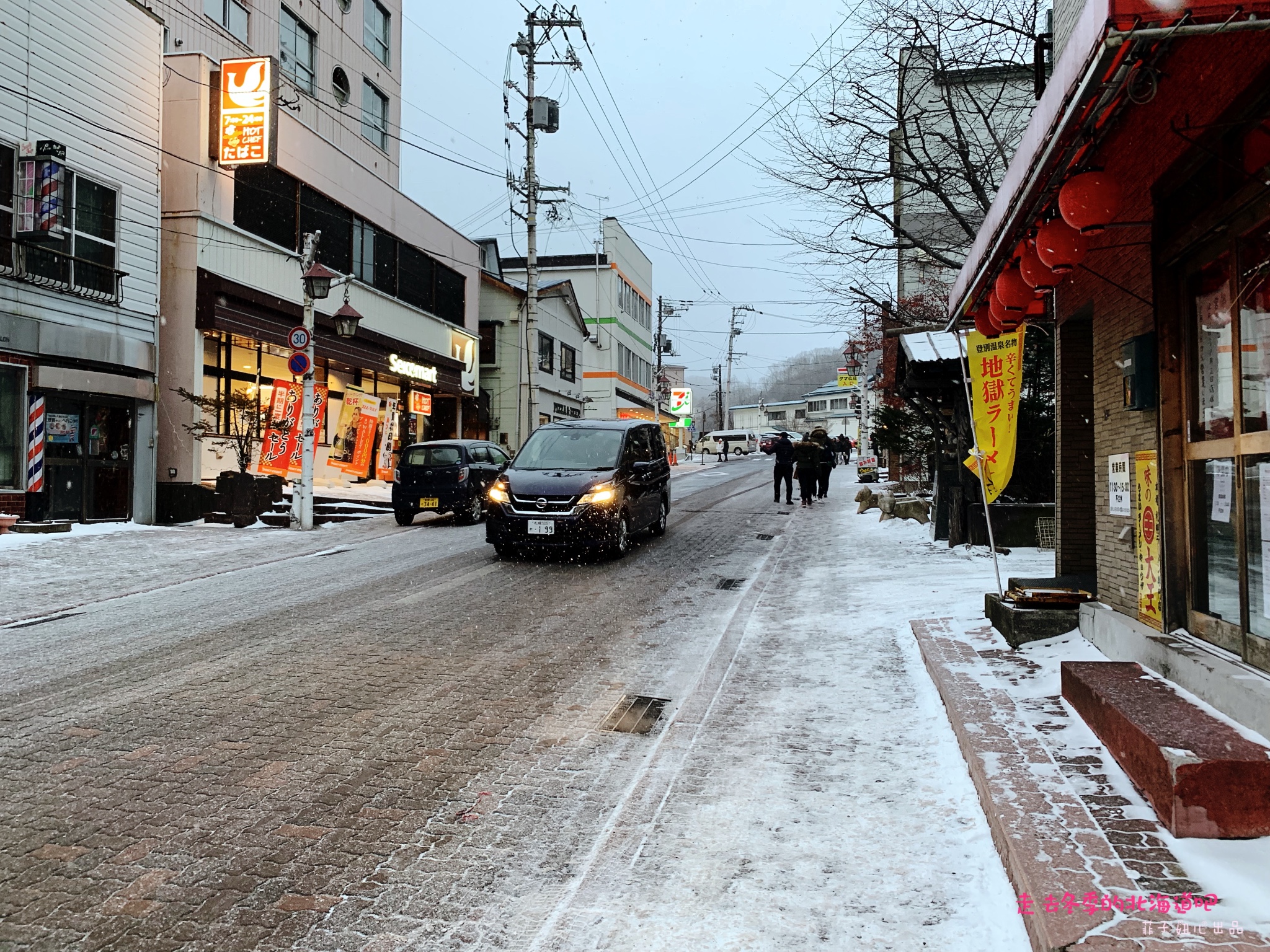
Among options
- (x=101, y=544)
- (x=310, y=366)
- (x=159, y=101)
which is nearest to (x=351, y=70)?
(x=159, y=101)

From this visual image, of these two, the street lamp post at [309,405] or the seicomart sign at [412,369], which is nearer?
the street lamp post at [309,405]

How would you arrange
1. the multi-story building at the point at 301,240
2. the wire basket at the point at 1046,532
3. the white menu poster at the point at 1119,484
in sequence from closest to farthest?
the white menu poster at the point at 1119,484 → the wire basket at the point at 1046,532 → the multi-story building at the point at 301,240

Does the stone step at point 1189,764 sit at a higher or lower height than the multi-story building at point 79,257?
lower

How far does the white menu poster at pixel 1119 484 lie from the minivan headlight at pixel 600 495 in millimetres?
6346

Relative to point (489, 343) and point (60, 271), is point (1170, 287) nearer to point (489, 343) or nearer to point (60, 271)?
point (60, 271)

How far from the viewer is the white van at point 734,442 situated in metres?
81.4

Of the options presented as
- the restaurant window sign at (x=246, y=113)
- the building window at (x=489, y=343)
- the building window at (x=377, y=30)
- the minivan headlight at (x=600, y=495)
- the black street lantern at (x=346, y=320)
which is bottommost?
the minivan headlight at (x=600, y=495)

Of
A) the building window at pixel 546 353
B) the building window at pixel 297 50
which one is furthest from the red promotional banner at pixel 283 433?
the building window at pixel 546 353

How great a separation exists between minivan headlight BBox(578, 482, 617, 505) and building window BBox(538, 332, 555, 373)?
29.4 metres

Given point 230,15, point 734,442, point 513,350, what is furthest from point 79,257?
point 734,442

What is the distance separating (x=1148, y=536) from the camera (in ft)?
18.1

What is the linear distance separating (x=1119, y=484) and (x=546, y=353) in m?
37.2

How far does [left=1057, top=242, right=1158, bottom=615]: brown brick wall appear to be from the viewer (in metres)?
5.59

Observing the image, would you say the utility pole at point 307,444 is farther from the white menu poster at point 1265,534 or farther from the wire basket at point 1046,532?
the white menu poster at point 1265,534
